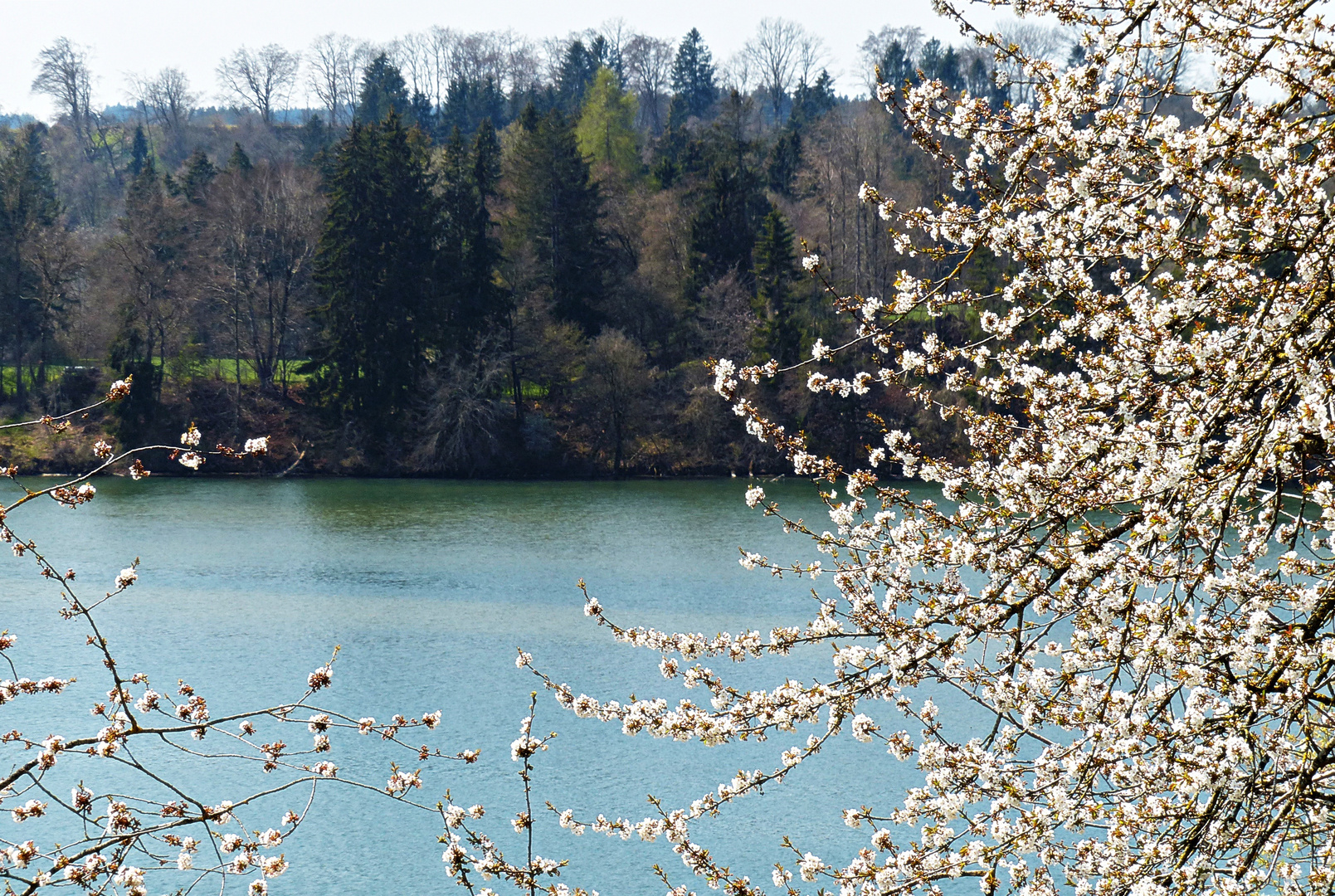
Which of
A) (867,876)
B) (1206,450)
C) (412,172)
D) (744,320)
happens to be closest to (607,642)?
(867,876)

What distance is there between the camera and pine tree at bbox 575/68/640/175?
45.8 m

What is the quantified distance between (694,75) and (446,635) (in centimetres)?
5199

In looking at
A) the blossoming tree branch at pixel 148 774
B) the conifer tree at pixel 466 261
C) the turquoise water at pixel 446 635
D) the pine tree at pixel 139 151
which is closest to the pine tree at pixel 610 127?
the conifer tree at pixel 466 261

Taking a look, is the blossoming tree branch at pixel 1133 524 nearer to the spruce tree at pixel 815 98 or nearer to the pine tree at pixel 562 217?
the pine tree at pixel 562 217

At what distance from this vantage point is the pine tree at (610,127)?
45844 mm

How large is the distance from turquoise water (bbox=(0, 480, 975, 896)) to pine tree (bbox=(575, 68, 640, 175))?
72.3ft

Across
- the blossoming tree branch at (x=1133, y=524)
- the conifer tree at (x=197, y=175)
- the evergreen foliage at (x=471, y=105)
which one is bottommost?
the blossoming tree branch at (x=1133, y=524)

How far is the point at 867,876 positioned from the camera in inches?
133

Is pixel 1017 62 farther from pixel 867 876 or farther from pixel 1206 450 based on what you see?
pixel 867 876

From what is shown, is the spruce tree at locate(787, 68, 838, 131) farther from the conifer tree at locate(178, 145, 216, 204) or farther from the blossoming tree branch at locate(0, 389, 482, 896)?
the blossoming tree branch at locate(0, 389, 482, 896)

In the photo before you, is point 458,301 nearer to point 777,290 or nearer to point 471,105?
point 777,290

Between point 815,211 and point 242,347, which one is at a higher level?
point 815,211

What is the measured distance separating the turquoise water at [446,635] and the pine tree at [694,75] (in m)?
39.0

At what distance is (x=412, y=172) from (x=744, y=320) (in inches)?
411
